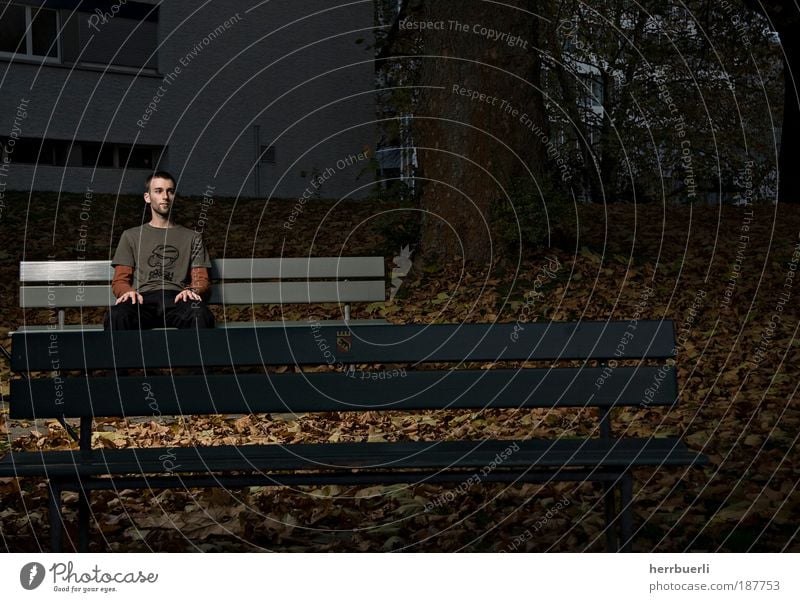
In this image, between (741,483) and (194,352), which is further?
(741,483)

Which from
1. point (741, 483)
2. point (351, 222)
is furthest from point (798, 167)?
point (741, 483)

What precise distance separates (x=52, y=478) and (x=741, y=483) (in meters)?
3.27

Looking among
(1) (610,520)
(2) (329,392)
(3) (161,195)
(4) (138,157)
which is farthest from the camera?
(4) (138,157)

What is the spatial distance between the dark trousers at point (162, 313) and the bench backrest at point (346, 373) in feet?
5.77

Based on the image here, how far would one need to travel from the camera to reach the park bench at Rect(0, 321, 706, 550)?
454 centimetres

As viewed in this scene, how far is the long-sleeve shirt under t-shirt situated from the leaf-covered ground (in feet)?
3.44

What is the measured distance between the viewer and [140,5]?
2283 centimetres

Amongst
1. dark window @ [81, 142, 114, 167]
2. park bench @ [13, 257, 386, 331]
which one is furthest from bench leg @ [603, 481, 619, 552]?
dark window @ [81, 142, 114, 167]

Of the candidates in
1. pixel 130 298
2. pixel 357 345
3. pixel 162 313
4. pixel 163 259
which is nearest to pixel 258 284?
pixel 162 313

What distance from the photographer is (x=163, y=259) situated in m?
6.53

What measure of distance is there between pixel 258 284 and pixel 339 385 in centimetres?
403

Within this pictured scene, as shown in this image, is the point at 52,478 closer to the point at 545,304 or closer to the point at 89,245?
the point at 545,304

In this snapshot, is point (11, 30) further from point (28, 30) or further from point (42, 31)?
point (42, 31)

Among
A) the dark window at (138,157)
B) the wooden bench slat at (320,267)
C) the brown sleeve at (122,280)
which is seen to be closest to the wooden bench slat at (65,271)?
the wooden bench slat at (320,267)
